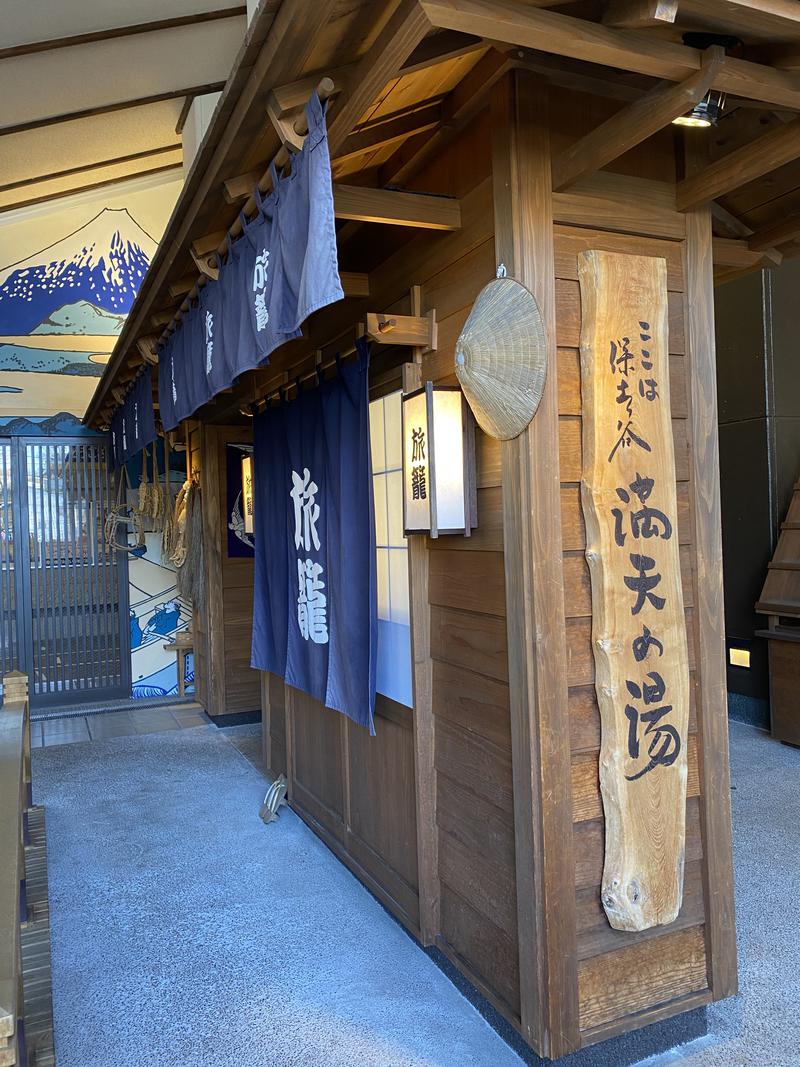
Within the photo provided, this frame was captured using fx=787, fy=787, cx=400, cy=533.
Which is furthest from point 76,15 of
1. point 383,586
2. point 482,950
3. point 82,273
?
point 482,950

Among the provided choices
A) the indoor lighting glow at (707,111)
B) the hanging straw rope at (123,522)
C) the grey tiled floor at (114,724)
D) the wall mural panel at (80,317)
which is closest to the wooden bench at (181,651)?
the wall mural panel at (80,317)

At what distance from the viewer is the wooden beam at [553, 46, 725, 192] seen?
2.04 m

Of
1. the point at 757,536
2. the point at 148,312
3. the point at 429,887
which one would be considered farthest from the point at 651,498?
the point at 757,536

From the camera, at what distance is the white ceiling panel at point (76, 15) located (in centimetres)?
446

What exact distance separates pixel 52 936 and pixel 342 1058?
171cm

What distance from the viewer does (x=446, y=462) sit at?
292 cm

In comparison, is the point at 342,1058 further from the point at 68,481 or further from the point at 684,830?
the point at 68,481

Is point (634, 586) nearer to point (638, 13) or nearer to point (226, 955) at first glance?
point (638, 13)

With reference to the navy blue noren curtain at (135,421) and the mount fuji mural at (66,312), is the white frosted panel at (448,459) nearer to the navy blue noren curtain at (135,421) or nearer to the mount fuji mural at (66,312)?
the navy blue noren curtain at (135,421)

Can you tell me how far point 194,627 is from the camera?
8.84 meters

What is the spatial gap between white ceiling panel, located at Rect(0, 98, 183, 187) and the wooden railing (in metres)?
4.53

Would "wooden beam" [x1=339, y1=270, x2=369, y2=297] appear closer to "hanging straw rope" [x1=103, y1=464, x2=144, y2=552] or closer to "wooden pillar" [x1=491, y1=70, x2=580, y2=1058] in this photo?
"wooden pillar" [x1=491, y1=70, x2=580, y2=1058]

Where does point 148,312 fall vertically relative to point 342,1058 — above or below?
above

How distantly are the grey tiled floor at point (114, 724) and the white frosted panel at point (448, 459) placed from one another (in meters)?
5.68
